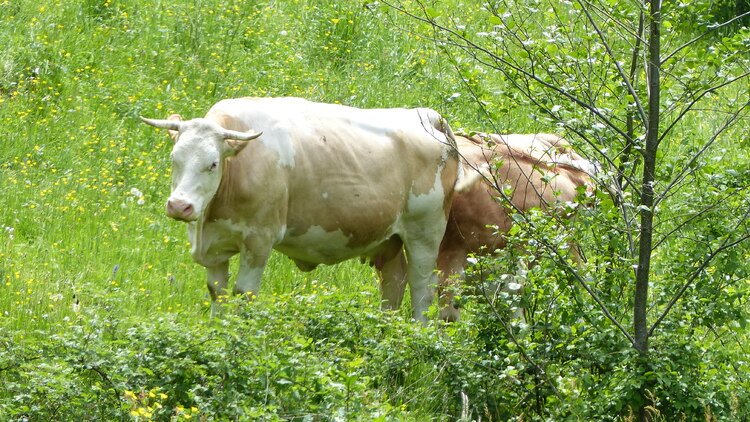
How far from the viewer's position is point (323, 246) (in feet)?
27.8

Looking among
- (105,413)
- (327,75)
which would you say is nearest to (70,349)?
(105,413)

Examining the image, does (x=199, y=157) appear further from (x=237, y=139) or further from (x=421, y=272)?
(x=421, y=272)

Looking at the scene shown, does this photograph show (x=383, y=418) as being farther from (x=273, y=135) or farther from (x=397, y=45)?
(x=397, y=45)

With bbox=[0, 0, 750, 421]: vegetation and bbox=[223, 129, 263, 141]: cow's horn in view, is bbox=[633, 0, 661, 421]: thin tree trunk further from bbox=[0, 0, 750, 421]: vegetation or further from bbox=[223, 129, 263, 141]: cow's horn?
bbox=[223, 129, 263, 141]: cow's horn

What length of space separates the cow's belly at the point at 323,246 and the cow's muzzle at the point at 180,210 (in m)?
1.01

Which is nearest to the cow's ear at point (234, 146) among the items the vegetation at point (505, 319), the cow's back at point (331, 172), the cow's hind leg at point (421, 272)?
the cow's back at point (331, 172)

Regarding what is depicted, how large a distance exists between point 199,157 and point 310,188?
96 cm

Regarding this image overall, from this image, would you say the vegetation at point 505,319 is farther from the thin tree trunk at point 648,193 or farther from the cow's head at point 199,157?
the cow's head at point 199,157

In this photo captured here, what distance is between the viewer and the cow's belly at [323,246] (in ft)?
27.4

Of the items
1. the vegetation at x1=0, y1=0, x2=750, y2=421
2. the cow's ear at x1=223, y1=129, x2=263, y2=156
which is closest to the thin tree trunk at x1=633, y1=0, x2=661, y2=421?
the vegetation at x1=0, y1=0, x2=750, y2=421

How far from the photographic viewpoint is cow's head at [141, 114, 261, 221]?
7.55 meters

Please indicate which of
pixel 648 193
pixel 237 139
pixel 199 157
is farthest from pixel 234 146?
pixel 648 193

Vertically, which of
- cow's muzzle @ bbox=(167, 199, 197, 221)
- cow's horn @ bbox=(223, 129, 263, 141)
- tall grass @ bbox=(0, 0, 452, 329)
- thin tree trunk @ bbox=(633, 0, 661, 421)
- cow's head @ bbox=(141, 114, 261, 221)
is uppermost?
thin tree trunk @ bbox=(633, 0, 661, 421)

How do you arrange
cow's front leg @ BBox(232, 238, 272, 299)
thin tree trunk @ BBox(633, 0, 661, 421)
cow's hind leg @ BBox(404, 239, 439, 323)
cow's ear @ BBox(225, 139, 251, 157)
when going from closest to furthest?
thin tree trunk @ BBox(633, 0, 661, 421), cow's ear @ BBox(225, 139, 251, 157), cow's front leg @ BBox(232, 238, 272, 299), cow's hind leg @ BBox(404, 239, 439, 323)
